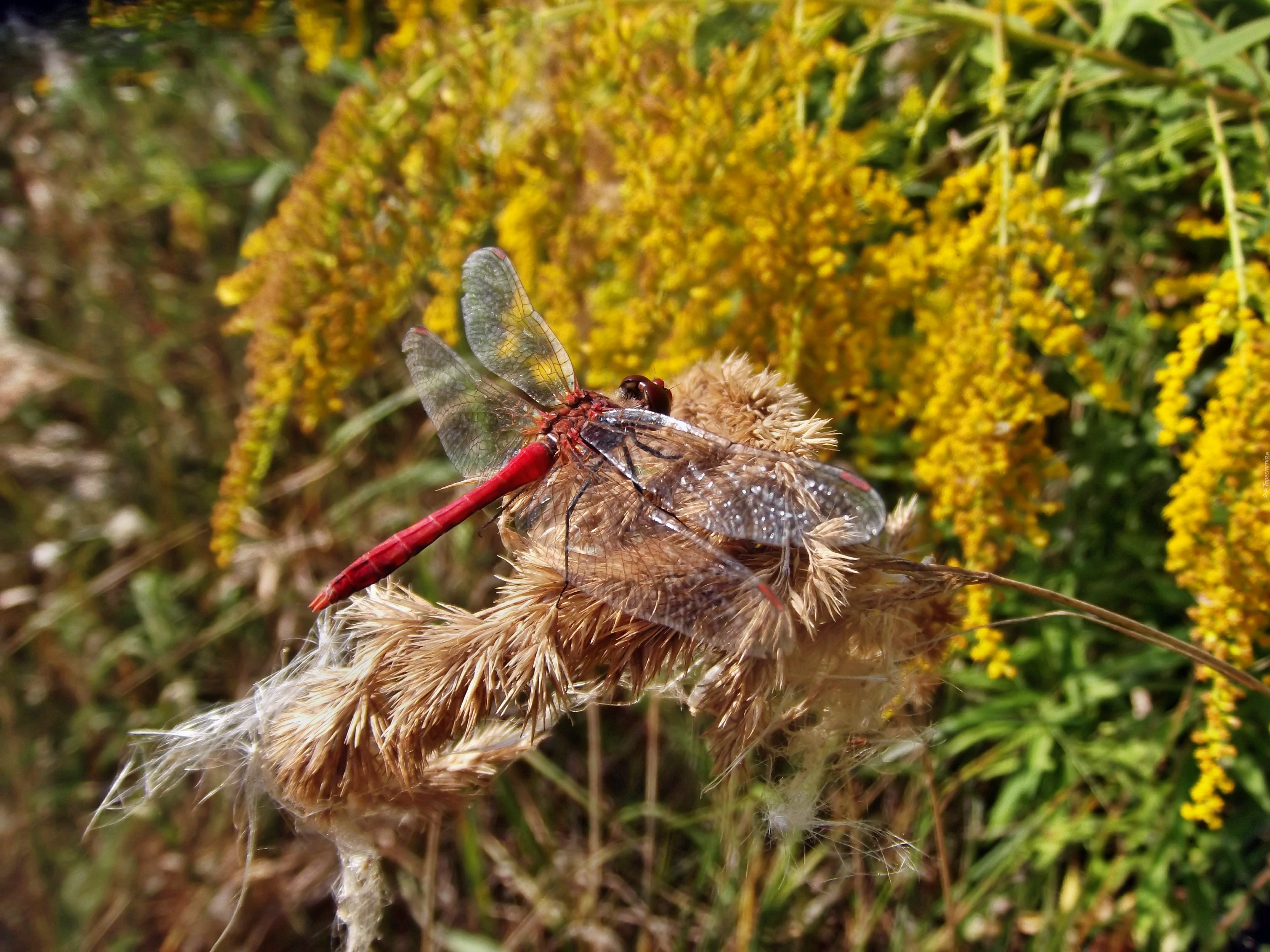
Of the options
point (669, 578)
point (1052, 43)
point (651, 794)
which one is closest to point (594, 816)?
point (651, 794)

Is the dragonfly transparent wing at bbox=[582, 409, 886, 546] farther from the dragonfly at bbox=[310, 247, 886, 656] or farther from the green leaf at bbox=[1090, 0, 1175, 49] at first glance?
the green leaf at bbox=[1090, 0, 1175, 49]

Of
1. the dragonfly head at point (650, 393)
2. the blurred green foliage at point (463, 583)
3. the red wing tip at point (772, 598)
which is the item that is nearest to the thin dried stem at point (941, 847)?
the blurred green foliage at point (463, 583)

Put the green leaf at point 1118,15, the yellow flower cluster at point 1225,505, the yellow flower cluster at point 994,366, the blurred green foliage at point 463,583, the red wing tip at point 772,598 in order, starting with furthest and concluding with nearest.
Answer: the blurred green foliage at point 463,583
the green leaf at point 1118,15
the yellow flower cluster at point 994,366
the yellow flower cluster at point 1225,505
the red wing tip at point 772,598

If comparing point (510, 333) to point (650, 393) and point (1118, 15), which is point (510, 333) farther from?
point (1118, 15)

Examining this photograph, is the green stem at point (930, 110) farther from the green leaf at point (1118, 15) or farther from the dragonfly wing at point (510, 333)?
the dragonfly wing at point (510, 333)

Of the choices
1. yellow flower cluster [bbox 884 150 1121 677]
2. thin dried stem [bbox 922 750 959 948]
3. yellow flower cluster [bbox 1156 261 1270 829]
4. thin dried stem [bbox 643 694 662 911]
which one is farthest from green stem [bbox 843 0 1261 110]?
thin dried stem [bbox 643 694 662 911]
